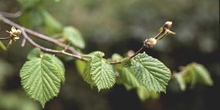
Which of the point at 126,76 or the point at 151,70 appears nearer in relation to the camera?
the point at 151,70

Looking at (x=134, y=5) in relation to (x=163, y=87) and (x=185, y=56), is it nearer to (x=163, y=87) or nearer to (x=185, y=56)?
(x=185, y=56)

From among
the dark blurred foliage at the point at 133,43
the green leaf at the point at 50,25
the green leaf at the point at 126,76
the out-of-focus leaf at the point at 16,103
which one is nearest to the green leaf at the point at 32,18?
the green leaf at the point at 50,25

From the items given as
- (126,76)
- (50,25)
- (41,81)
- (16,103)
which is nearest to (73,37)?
(50,25)

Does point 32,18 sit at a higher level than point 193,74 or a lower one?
higher

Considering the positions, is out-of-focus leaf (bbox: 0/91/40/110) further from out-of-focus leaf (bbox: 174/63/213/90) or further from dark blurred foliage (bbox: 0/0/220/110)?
out-of-focus leaf (bbox: 174/63/213/90)

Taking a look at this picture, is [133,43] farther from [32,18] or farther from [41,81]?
[41,81]

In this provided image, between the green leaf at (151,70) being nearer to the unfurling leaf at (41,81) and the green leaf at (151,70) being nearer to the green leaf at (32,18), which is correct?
the unfurling leaf at (41,81)

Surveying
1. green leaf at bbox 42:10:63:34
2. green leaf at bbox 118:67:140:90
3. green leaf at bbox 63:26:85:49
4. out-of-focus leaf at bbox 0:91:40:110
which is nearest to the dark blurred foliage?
out-of-focus leaf at bbox 0:91:40:110
